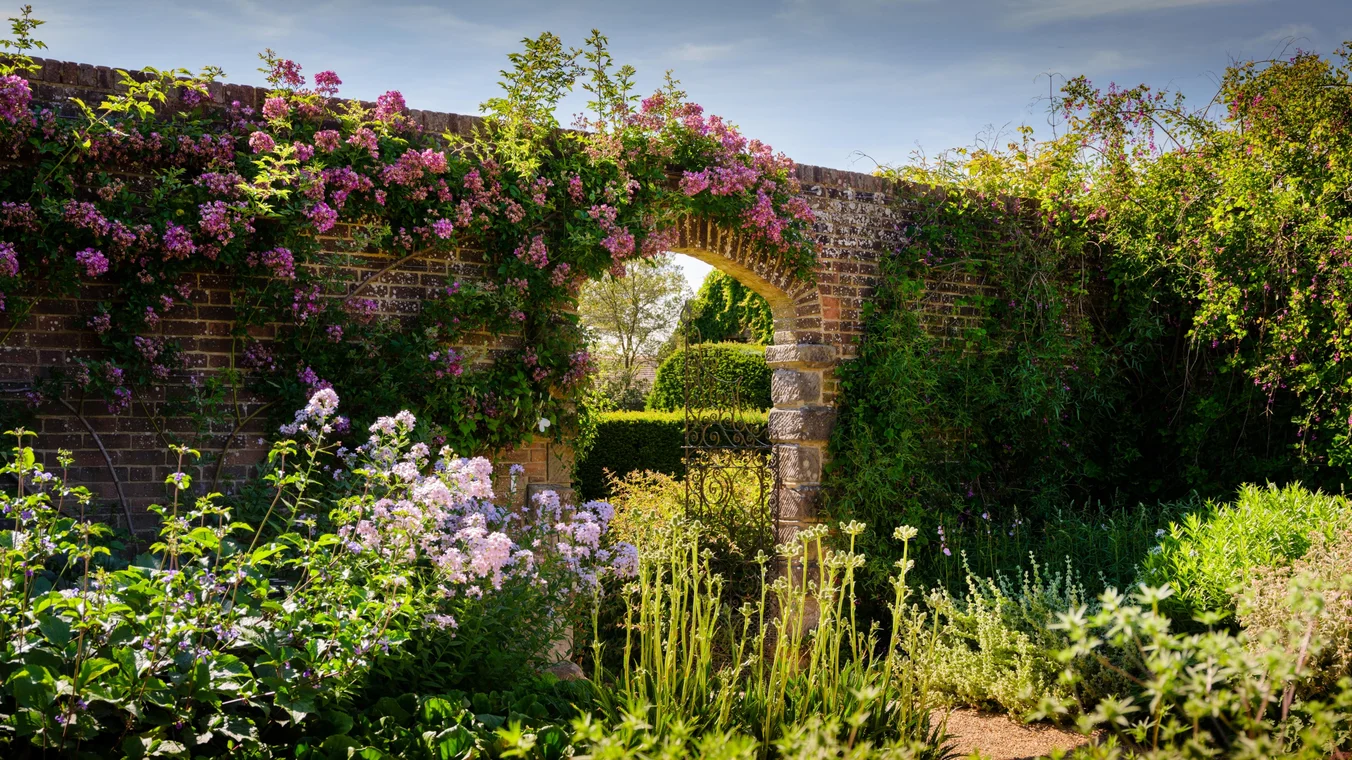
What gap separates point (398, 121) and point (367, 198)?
1.25 ft

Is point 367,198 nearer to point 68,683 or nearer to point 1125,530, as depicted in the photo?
point 68,683

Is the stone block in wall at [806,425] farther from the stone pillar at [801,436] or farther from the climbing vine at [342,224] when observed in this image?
the climbing vine at [342,224]

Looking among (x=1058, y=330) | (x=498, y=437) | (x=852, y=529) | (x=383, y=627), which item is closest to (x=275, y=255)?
(x=498, y=437)

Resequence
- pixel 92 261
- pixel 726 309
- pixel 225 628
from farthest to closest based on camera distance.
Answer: pixel 726 309
pixel 92 261
pixel 225 628

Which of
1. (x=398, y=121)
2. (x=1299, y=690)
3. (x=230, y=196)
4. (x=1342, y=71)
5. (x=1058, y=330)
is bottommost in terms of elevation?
(x=1299, y=690)

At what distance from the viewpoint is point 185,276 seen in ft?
12.8

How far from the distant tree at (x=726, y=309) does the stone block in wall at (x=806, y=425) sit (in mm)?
A: 9657

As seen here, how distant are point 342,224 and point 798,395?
8.83 feet

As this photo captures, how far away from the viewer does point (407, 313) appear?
436cm

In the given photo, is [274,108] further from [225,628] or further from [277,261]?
[225,628]

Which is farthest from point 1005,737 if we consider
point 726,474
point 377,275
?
point 377,275

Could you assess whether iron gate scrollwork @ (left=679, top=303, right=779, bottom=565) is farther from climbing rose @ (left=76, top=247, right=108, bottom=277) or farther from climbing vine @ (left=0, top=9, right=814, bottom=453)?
climbing rose @ (left=76, top=247, right=108, bottom=277)

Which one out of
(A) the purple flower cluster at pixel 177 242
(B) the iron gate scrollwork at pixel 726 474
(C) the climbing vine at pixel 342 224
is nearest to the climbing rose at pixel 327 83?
(C) the climbing vine at pixel 342 224

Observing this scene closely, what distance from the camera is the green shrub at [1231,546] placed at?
4.03 metres
